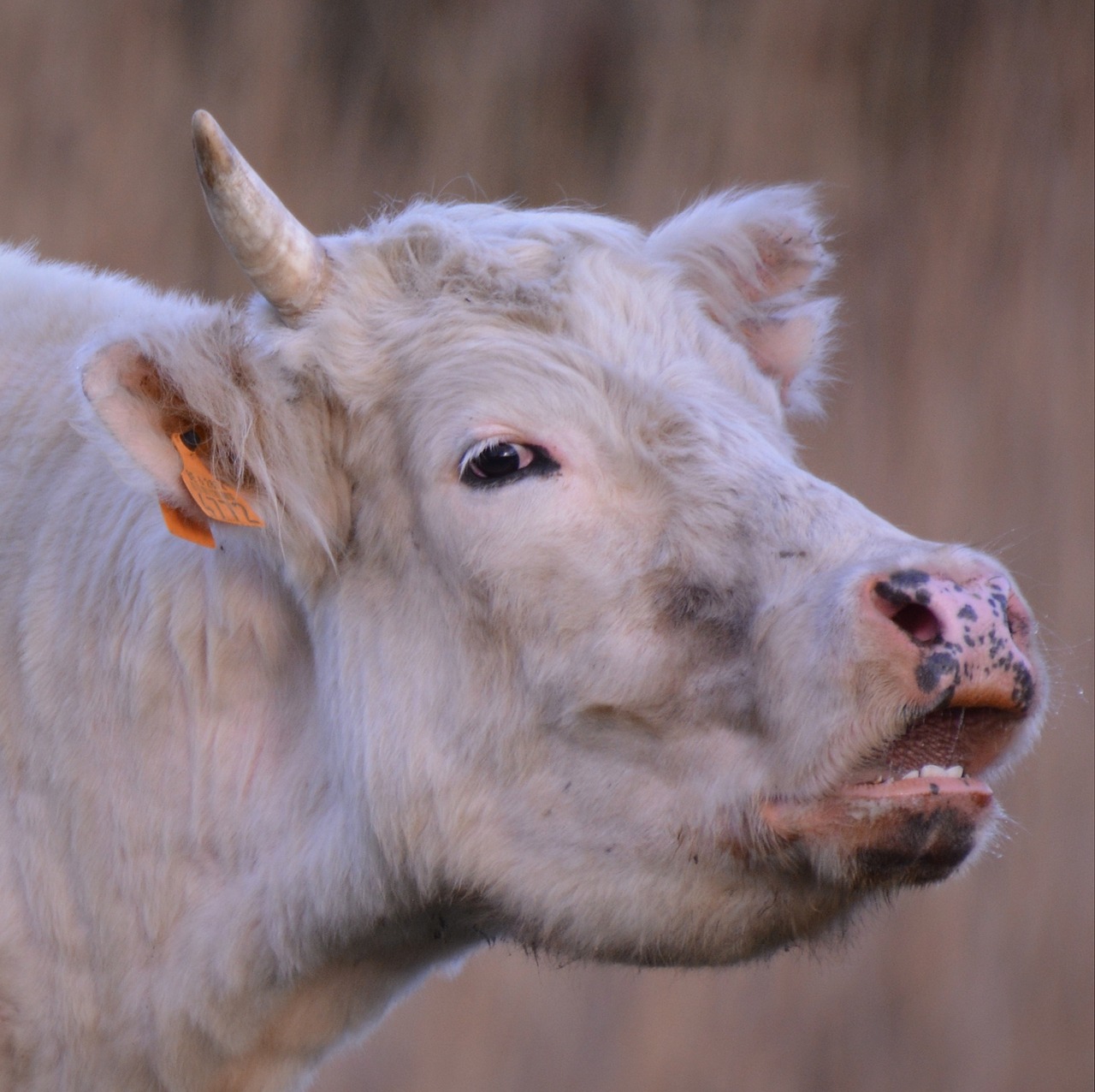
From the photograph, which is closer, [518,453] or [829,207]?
[518,453]

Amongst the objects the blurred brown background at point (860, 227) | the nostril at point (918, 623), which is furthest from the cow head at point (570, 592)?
the blurred brown background at point (860, 227)

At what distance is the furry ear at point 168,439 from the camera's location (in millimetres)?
1588

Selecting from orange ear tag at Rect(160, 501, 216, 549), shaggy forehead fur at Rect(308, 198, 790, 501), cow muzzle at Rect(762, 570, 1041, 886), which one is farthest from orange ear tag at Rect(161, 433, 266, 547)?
cow muzzle at Rect(762, 570, 1041, 886)

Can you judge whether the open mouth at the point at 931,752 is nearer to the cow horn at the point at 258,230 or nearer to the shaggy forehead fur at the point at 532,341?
the shaggy forehead fur at the point at 532,341

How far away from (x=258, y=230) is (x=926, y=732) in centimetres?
85

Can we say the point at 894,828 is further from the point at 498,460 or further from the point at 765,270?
the point at 765,270

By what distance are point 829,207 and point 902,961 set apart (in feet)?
6.33

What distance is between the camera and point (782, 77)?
12.5 ft

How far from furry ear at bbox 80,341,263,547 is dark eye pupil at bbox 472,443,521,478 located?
0.85 ft

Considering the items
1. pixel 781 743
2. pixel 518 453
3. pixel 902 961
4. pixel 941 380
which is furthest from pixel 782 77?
pixel 781 743

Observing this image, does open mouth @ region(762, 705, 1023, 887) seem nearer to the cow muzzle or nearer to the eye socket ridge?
the cow muzzle

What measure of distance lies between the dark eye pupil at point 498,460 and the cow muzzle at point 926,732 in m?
0.43

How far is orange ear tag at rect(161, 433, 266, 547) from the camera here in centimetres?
163

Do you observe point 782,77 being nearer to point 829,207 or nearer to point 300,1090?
point 829,207
